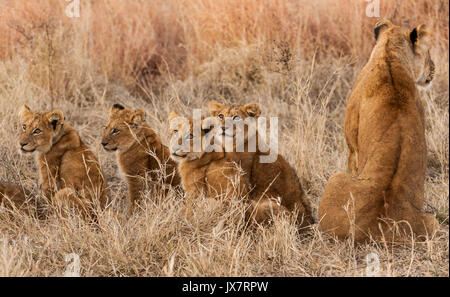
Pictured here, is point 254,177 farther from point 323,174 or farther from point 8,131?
point 8,131

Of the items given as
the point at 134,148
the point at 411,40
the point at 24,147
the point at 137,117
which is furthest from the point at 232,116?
the point at 24,147

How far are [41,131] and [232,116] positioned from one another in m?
1.84

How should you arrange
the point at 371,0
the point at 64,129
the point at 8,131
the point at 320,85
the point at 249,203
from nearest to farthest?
the point at 249,203 < the point at 64,129 < the point at 8,131 < the point at 320,85 < the point at 371,0

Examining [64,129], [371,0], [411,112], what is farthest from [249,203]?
[371,0]

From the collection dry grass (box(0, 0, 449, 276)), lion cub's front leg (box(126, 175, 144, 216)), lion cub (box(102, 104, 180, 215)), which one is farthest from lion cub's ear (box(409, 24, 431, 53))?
lion cub's front leg (box(126, 175, 144, 216))

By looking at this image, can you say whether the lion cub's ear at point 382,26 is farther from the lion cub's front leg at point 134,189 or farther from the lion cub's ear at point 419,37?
the lion cub's front leg at point 134,189

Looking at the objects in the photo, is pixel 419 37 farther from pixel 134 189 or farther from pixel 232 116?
pixel 134 189

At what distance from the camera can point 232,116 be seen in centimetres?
524

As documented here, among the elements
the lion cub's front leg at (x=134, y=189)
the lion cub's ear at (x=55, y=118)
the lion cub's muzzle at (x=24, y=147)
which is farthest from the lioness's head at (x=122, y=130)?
the lion cub's muzzle at (x=24, y=147)

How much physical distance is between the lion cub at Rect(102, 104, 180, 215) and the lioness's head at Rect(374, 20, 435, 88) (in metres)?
2.37

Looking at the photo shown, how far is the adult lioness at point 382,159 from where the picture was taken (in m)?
4.44

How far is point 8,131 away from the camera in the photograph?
713 centimetres

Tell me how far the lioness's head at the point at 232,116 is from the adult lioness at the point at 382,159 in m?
0.88

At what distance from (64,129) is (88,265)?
1806 millimetres
